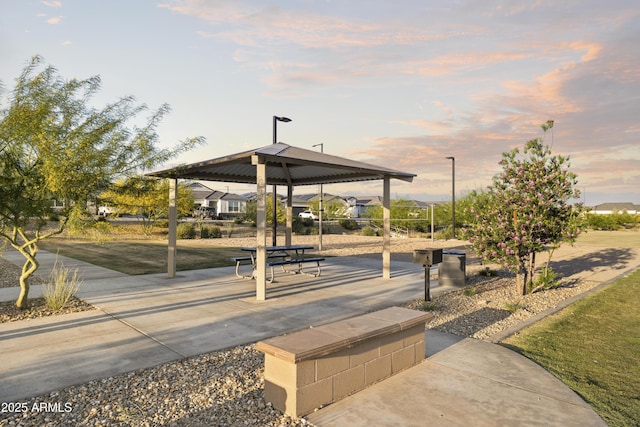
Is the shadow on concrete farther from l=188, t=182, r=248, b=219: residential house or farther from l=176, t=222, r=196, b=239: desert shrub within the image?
l=188, t=182, r=248, b=219: residential house

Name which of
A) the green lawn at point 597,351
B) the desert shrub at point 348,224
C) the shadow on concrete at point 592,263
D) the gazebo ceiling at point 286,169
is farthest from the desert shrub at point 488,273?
the desert shrub at point 348,224

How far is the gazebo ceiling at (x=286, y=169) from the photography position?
8.60 metres

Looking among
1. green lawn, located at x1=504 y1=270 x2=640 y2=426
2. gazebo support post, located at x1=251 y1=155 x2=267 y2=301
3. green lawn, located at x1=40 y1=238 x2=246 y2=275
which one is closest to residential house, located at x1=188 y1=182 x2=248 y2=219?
green lawn, located at x1=40 y1=238 x2=246 y2=275

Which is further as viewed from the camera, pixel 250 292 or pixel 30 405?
pixel 250 292

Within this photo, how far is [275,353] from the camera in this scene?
11.6 ft

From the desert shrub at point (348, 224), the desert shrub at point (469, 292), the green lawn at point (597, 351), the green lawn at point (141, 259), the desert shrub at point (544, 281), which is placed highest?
the desert shrub at point (348, 224)

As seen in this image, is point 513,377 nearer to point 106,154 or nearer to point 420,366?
point 420,366

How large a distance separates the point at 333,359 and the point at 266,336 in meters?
2.23

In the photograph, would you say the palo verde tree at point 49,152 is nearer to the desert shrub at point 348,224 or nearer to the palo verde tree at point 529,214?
the palo verde tree at point 529,214

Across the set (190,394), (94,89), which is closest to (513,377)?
(190,394)

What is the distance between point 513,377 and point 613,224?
59161 millimetres

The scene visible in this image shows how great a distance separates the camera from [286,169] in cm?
1363

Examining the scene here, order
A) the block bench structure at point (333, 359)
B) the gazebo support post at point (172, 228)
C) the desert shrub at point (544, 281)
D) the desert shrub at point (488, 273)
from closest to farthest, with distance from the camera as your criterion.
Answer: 1. the block bench structure at point (333, 359)
2. the desert shrub at point (544, 281)
3. the gazebo support post at point (172, 228)
4. the desert shrub at point (488, 273)

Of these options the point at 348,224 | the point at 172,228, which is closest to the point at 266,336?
the point at 172,228
